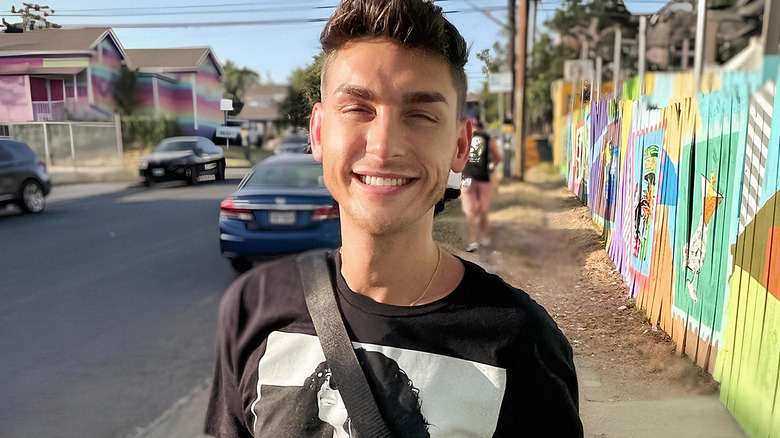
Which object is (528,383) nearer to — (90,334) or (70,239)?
(90,334)

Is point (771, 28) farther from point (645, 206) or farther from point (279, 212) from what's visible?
point (279, 212)

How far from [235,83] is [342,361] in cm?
165

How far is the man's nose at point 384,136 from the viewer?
77 centimetres

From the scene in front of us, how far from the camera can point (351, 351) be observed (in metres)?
0.82

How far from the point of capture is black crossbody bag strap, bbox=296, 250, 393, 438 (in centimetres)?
80

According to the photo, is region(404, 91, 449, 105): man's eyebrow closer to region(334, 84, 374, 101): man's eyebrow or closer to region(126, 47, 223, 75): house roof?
region(334, 84, 374, 101): man's eyebrow

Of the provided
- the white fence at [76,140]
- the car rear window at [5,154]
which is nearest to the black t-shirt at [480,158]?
the white fence at [76,140]

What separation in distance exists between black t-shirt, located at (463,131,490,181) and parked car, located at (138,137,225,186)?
1.70 m

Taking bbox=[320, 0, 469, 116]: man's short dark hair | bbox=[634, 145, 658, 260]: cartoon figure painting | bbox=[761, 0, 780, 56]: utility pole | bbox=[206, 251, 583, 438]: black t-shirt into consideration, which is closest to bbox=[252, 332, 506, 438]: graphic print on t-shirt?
bbox=[206, 251, 583, 438]: black t-shirt

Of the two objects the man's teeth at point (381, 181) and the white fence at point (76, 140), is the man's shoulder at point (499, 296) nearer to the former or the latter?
the man's teeth at point (381, 181)

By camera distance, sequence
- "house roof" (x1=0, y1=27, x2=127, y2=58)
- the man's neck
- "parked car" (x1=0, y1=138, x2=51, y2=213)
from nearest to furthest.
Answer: the man's neck → "house roof" (x1=0, y1=27, x2=127, y2=58) → "parked car" (x1=0, y1=138, x2=51, y2=213)

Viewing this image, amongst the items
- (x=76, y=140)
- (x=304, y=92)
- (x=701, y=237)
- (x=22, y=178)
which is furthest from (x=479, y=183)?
(x=22, y=178)

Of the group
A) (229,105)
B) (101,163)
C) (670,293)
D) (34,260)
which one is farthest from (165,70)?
(34,260)

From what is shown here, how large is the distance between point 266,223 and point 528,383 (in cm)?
358
